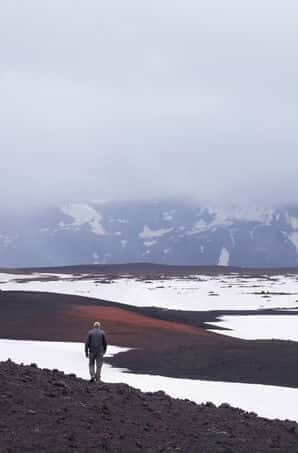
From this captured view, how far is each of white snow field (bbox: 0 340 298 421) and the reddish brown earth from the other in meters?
1.97

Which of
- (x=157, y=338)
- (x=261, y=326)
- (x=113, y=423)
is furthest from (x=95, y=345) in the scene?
(x=261, y=326)

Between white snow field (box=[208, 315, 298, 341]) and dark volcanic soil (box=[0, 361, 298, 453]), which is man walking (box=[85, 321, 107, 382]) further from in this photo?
white snow field (box=[208, 315, 298, 341])

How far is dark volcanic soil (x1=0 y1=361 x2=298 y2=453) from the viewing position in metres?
16.4

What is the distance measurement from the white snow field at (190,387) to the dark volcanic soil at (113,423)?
687 cm

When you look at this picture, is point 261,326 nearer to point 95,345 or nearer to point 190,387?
point 190,387

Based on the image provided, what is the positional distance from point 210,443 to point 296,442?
2.42 m

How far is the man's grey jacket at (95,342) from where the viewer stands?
2458 centimetres

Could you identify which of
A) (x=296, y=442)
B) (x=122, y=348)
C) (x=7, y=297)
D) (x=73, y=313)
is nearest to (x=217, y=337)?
(x=122, y=348)

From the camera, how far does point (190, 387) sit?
32250mm

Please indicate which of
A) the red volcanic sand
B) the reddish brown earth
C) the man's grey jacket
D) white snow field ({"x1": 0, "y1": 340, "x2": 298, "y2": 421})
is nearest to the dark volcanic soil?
the man's grey jacket

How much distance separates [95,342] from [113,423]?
6844 mm

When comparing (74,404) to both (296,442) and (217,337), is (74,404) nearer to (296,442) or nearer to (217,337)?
(296,442)

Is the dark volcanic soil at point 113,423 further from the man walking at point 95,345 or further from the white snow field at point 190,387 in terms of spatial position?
the white snow field at point 190,387

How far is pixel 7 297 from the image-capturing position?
7694cm
